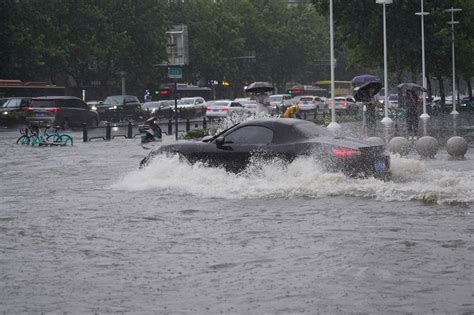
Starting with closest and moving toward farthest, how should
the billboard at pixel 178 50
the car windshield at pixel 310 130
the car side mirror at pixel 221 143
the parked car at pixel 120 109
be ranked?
the car windshield at pixel 310 130 < the car side mirror at pixel 221 143 < the billboard at pixel 178 50 < the parked car at pixel 120 109

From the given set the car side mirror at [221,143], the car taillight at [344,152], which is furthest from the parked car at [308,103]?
the car taillight at [344,152]

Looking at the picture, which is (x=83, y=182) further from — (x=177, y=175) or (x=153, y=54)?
(x=153, y=54)

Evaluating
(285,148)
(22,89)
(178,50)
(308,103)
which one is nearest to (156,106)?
(22,89)

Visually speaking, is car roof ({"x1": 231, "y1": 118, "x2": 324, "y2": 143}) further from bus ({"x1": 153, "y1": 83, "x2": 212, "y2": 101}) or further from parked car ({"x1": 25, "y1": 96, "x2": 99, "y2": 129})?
bus ({"x1": 153, "y1": 83, "x2": 212, "y2": 101})

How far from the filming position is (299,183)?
1709cm

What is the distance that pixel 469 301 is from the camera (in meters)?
8.55

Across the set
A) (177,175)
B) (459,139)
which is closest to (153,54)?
(459,139)

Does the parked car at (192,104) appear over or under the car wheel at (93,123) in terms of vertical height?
over

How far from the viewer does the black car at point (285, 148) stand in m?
16.8

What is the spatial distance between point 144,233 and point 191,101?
202 feet

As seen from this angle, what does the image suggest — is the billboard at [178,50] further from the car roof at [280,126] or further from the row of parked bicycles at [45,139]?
the car roof at [280,126]

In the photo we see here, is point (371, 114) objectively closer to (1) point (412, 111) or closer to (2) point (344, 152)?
(1) point (412, 111)

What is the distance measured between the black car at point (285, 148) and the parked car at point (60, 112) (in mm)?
30435

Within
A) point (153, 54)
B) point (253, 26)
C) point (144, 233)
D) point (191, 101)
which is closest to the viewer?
point (144, 233)
